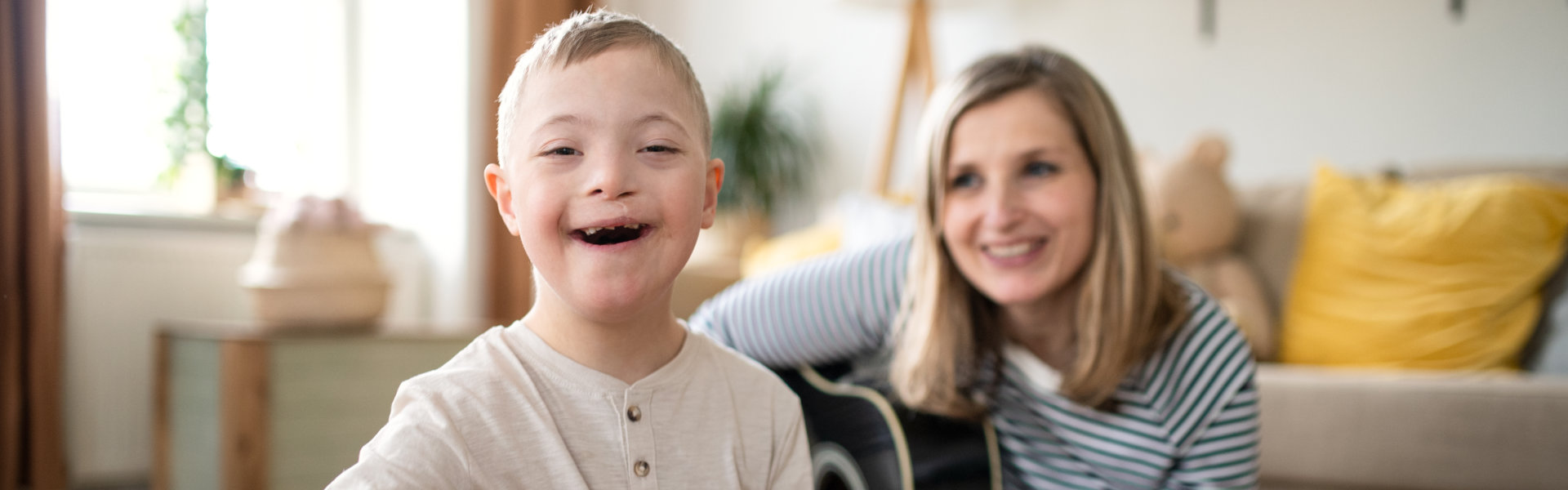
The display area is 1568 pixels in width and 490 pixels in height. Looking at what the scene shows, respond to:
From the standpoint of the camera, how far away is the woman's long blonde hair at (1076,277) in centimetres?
116

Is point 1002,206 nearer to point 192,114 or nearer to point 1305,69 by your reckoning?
point 1305,69

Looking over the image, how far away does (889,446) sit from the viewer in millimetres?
1225

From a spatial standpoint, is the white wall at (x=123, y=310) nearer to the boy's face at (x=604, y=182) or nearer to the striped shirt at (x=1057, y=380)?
the striped shirt at (x=1057, y=380)

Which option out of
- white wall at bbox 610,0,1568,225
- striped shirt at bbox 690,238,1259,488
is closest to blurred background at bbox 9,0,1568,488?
white wall at bbox 610,0,1568,225

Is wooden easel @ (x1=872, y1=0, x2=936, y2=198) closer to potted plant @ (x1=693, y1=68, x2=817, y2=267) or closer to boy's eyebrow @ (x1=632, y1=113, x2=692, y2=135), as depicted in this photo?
potted plant @ (x1=693, y1=68, x2=817, y2=267)

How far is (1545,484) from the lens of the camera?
1.64 metres

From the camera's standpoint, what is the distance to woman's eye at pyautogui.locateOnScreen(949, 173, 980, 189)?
47.2 inches

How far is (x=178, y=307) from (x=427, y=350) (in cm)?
85

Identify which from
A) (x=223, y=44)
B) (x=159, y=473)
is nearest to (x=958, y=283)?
(x=159, y=473)

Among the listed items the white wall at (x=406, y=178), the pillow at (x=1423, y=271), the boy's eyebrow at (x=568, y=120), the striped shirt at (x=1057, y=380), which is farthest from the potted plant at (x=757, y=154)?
the boy's eyebrow at (x=568, y=120)

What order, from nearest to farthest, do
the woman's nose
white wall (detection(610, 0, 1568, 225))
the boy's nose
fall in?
1. the boy's nose
2. the woman's nose
3. white wall (detection(610, 0, 1568, 225))

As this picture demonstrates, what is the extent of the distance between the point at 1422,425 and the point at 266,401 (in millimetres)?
2224

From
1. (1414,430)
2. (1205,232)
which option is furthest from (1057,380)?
(1205,232)

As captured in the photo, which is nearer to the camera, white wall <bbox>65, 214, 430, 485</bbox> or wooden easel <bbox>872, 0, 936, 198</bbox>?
white wall <bbox>65, 214, 430, 485</bbox>
